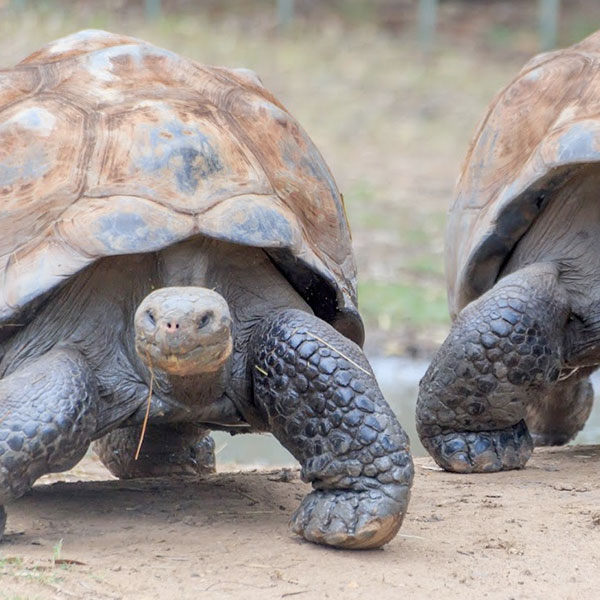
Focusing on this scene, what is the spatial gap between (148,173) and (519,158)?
1832mm

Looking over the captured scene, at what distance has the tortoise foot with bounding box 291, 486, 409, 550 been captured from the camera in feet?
11.3

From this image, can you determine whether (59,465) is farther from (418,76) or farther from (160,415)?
(418,76)

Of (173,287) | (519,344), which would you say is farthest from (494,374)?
(173,287)

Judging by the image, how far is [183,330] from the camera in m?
3.30

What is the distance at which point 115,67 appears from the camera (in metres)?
4.21

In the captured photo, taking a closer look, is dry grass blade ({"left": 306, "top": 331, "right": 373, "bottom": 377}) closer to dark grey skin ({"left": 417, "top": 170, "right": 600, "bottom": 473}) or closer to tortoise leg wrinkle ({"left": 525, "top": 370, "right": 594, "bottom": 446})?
dark grey skin ({"left": 417, "top": 170, "right": 600, "bottom": 473})

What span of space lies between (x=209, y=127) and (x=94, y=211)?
50 cm

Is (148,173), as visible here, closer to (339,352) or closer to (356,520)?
(339,352)

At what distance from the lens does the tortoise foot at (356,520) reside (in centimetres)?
344

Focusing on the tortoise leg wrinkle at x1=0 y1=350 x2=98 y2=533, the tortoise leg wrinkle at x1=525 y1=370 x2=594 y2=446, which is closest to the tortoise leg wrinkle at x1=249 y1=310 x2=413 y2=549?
the tortoise leg wrinkle at x1=0 y1=350 x2=98 y2=533

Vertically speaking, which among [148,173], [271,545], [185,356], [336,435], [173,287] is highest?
[148,173]

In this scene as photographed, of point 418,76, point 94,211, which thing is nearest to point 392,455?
point 94,211

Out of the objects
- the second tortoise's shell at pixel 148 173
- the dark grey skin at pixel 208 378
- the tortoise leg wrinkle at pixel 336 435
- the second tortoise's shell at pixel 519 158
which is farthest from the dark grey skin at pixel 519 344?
the tortoise leg wrinkle at pixel 336 435

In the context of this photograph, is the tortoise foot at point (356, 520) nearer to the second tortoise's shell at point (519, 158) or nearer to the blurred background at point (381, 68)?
the second tortoise's shell at point (519, 158)
